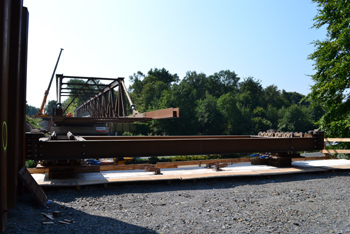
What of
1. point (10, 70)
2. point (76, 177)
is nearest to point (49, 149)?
point (76, 177)

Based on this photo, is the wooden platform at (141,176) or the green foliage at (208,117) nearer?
the wooden platform at (141,176)

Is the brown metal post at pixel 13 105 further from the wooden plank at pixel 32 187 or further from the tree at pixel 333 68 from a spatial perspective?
the tree at pixel 333 68

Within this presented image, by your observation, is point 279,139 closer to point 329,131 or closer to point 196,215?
point 196,215

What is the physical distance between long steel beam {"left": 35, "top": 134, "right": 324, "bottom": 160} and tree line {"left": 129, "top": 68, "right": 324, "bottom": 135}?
4092 centimetres

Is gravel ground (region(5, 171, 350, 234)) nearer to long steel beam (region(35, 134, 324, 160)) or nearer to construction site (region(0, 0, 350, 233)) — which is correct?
construction site (region(0, 0, 350, 233))

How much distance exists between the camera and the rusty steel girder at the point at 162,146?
7084 millimetres

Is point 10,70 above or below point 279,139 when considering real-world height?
above

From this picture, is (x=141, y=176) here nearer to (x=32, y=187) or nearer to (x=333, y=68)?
(x=32, y=187)

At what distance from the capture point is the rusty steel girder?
7.08m

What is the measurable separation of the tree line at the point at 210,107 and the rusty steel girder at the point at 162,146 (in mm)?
40903

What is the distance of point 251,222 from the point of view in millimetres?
4848

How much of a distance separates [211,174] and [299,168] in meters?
3.48

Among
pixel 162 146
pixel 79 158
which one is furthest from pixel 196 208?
pixel 79 158

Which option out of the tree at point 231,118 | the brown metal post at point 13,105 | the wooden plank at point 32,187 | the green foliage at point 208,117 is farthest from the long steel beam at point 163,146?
the tree at point 231,118
